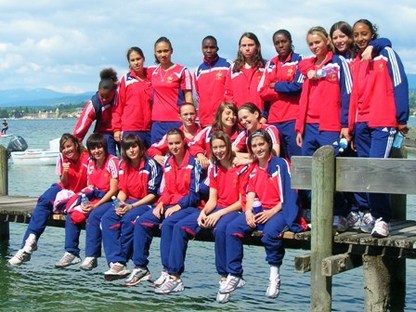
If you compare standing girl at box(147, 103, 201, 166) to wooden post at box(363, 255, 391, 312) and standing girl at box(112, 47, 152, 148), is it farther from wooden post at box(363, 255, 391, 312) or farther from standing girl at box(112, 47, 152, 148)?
wooden post at box(363, 255, 391, 312)

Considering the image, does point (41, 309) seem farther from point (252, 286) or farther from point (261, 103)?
point (261, 103)

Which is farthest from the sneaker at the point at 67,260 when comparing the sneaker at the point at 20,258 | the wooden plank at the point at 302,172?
the wooden plank at the point at 302,172

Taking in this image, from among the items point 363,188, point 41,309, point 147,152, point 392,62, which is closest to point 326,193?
point 363,188

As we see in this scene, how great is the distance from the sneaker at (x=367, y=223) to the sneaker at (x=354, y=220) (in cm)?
7

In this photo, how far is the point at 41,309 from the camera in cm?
1082

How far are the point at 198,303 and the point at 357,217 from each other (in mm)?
3099

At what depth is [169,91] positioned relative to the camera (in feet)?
35.1

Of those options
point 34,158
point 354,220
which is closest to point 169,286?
point 354,220

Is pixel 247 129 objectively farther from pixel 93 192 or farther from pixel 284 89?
pixel 93 192

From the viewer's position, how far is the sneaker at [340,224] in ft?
28.6

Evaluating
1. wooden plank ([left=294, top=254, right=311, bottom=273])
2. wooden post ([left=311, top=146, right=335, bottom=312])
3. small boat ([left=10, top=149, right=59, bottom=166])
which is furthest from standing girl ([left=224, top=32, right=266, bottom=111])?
small boat ([left=10, top=149, right=59, bottom=166])

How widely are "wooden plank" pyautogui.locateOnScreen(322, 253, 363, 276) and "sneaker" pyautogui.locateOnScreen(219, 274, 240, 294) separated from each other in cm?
98

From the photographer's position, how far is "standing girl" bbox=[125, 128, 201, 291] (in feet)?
31.0

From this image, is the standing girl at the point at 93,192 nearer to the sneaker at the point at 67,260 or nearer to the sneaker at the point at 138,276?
the sneaker at the point at 67,260
